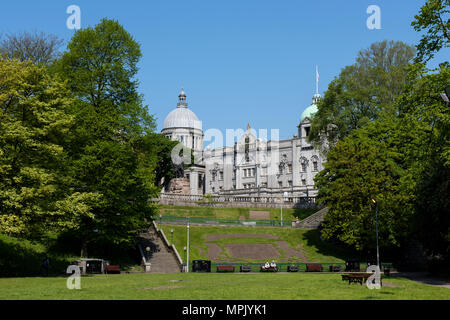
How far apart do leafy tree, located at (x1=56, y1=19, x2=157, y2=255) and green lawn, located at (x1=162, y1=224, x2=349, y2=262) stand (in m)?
10.7

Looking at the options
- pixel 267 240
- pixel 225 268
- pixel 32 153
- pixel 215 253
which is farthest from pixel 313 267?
pixel 32 153

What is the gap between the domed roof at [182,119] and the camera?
511 ft

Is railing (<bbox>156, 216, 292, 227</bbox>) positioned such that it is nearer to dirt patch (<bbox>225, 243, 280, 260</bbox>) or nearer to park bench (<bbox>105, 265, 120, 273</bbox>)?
dirt patch (<bbox>225, 243, 280, 260</bbox>)

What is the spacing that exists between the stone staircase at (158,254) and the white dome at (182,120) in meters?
96.5

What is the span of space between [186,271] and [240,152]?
243ft

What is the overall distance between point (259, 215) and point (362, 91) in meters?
26.1

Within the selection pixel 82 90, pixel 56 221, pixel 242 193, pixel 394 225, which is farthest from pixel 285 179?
pixel 56 221

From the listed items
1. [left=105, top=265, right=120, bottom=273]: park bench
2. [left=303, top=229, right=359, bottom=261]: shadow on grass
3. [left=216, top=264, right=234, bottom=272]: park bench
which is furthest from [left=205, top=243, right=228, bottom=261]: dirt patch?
[left=105, top=265, right=120, bottom=273]: park bench

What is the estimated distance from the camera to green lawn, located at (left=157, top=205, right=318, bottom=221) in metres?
71.8

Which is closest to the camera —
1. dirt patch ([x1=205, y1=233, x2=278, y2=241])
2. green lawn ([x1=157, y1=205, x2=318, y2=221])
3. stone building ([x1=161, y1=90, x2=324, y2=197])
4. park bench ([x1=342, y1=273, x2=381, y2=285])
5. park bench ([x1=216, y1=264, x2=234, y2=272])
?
park bench ([x1=342, y1=273, x2=381, y2=285])

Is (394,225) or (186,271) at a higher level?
(394,225)

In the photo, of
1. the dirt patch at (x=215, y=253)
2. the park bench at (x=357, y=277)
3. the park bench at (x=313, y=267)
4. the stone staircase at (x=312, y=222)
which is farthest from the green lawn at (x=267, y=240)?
the park bench at (x=357, y=277)
